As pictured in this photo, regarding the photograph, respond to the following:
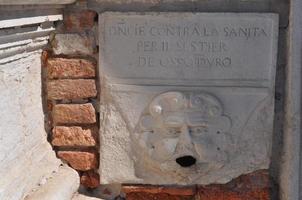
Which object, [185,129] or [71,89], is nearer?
[185,129]

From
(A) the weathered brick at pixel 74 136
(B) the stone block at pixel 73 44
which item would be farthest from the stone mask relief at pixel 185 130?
(B) the stone block at pixel 73 44

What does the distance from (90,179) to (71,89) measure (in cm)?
42

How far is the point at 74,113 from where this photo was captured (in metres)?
2.38

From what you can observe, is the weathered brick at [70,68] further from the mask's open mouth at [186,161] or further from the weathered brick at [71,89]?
the mask's open mouth at [186,161]

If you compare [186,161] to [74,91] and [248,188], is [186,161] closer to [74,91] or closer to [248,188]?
[248,188]

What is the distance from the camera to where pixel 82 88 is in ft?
7.73

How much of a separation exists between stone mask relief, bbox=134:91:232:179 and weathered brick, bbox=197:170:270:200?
0.41 feet

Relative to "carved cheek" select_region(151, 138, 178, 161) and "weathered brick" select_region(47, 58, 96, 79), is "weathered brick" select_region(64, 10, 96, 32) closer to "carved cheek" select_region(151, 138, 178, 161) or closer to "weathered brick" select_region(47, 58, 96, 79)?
"weathered brick" select_region(47, 58, 96, 79)

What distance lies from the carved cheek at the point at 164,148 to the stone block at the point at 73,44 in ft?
1.64

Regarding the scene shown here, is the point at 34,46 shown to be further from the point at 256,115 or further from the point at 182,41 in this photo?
the point at 256,115

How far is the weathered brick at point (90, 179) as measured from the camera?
2.44 metres

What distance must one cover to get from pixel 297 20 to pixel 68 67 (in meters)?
1.00

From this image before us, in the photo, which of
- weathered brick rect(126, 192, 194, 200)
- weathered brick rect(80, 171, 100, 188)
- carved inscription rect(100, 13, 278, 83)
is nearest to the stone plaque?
carved inscription rect(100, 13, 278, 83)

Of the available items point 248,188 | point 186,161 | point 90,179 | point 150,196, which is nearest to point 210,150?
point 186,161
